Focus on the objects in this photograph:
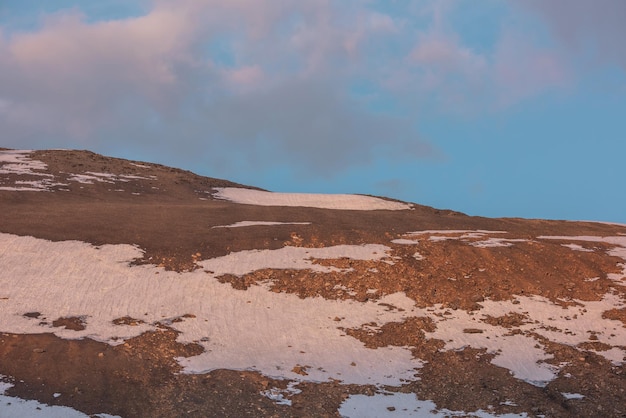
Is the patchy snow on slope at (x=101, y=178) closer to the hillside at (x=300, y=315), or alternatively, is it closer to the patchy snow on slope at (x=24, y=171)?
the patchy snow on slope at (x=24, y=171)

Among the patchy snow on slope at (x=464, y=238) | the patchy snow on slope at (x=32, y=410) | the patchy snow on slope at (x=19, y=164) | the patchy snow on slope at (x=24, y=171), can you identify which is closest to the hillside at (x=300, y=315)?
the patchy snow on slope at (x=32, y=410)

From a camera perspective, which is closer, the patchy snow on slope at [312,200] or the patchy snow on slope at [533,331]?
the patchy snow on slope at [533,331]

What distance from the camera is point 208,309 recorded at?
89.1 feet

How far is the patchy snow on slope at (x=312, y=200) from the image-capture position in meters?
56.9

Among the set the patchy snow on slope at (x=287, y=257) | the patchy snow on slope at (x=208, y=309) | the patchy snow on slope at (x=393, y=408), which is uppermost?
the patchy snow on slope at (x=287, y=257)

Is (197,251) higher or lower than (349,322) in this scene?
higher

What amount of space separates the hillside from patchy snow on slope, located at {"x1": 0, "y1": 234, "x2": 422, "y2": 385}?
98 mm

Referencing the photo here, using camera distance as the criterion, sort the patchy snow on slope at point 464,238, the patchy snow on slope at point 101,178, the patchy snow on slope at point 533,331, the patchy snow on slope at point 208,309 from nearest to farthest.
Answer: the patchy snow on slope at point 208,309 → the patchy snow on slope at point 533,331 → the patchy snow on slope at point 464,238 → the patchy snow on slope at point 101,178

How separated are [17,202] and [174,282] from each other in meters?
20.7

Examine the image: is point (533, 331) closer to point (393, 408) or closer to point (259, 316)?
point (393, 408)

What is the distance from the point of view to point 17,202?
43.8 meters

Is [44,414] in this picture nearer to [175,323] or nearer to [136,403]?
[136,403]

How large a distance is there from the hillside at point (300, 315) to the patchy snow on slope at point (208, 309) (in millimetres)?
98

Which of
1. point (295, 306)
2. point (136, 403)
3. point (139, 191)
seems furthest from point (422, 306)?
point (139, 191)
